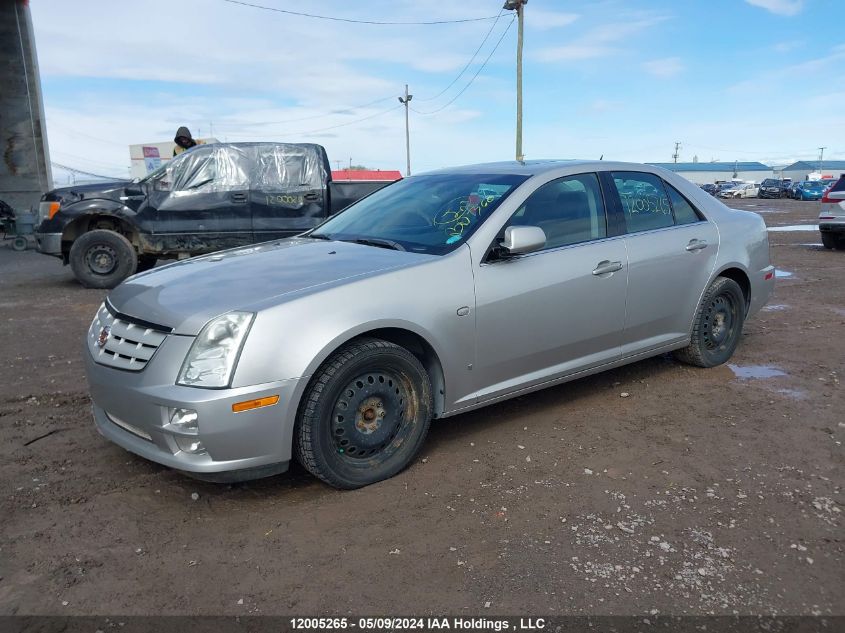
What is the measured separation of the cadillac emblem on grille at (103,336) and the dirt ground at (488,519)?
696 millimetres

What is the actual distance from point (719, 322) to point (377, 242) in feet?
9.38

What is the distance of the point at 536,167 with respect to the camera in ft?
14.1

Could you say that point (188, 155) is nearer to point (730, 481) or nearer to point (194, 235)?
point (194, 235)

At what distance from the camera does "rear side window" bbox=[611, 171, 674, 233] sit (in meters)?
4.48

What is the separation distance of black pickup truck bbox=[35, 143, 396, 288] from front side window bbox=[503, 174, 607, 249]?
5199 millimetres

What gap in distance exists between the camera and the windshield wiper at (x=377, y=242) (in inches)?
150

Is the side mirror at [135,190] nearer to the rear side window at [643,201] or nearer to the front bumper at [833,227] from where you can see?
the rear side window at [643,201]

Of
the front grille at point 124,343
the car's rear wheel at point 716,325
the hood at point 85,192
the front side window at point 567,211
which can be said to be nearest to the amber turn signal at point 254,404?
the front grille at point 124,343

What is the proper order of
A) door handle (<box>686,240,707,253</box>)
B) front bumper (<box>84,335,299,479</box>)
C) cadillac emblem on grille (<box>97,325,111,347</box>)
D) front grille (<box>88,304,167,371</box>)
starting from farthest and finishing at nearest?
door handle (<box>686,240,707,253</box>), cadillac emblem on grille (<box>97,325,111,347</box>), front grille (<box>88,304,167,371</box>), front bumper (<box>84,335,299,479</box>)

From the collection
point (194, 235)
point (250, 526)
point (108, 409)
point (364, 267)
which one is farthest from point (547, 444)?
point (194, 235)

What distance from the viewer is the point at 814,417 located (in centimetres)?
419

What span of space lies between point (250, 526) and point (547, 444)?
172 centimetres

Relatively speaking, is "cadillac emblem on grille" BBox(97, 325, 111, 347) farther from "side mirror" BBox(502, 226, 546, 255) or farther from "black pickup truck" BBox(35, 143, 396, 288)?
"black pickup truck" BBox(35, 143, 396, 288)

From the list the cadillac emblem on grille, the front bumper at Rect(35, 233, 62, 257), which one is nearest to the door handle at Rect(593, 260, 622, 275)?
the cadillac emblem on grille
